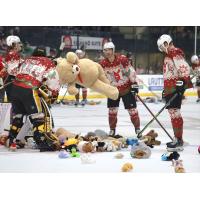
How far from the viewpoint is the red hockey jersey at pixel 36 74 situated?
12.3 feet

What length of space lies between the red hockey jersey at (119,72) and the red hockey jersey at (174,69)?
0.52 m

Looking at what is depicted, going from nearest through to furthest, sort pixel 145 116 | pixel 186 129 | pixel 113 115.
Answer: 1. pixel 113 115
2. pixel 186 129
3. pixel 145 116

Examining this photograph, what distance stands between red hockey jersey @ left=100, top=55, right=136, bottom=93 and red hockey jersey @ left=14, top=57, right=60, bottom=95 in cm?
73

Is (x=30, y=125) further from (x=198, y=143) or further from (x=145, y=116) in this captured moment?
(x=145, y=116)

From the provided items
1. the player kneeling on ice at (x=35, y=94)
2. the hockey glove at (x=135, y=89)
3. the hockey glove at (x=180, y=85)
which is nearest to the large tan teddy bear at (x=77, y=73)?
the player kneeling on ice at (x=35, y=94)

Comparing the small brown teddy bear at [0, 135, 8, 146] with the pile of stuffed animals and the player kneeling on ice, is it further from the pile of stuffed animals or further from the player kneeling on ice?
the pile of stuffed animals

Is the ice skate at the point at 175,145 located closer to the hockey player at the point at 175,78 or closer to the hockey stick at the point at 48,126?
the hockey player at the point at 175,78

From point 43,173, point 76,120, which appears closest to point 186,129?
point 76,120

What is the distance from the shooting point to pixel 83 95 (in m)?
7.96

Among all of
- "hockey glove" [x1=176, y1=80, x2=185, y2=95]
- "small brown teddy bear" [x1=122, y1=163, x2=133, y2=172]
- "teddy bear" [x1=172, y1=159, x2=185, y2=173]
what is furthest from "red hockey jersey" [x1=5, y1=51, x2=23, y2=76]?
"teddy bear" [x1=172, y1=159, x2=185, y2=173]

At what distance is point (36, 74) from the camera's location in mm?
3859

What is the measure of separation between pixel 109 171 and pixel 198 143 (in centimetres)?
134

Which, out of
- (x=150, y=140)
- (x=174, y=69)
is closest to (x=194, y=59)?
(x=150, y=140)
